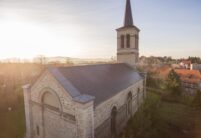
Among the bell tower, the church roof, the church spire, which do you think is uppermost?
the church spire

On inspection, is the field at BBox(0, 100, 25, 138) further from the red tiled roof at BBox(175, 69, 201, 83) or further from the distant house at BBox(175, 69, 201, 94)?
the red tiled roof at BBox(175, 69, 201, 83)

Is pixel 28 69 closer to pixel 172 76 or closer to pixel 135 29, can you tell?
pixel 135 29

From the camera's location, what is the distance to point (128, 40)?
20438 millimetres

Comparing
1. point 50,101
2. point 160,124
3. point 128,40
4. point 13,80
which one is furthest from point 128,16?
point 13,80

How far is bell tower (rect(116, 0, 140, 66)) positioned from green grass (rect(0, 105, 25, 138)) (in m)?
16.0

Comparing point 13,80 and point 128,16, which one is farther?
point 13,80

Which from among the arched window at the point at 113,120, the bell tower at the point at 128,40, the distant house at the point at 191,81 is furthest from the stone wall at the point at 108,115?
the distant house at the point at 191,81

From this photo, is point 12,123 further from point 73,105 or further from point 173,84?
point 173,84

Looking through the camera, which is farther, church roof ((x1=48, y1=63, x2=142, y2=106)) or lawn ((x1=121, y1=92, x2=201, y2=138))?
lawn ((x1=121, y1=92, x2=201, y2=138))

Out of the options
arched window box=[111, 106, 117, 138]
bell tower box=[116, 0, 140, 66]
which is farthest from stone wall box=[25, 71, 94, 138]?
bell tower box=[116, 0, 140, 66]

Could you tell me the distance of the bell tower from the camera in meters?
20.0

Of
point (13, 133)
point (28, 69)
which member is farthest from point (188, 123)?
point (28, 69)

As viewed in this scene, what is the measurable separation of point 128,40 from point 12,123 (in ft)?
60.9

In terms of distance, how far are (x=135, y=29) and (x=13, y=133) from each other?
19.8m
